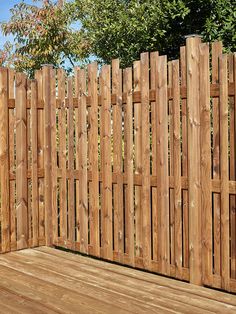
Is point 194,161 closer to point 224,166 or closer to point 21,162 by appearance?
point 224,166

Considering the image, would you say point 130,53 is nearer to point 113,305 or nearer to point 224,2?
point 224,2

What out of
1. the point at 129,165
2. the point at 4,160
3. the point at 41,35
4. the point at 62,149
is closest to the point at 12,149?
the point at 4,160

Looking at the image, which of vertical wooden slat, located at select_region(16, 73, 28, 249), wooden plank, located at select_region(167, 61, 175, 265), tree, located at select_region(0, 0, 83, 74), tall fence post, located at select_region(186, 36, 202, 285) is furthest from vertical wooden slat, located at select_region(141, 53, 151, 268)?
tree, located at select_region(0, 0, 83, 74)

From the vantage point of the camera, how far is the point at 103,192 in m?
5.25

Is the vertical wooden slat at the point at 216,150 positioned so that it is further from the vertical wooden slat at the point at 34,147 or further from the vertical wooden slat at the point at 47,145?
the vertical wooden slat at the point at 34,147

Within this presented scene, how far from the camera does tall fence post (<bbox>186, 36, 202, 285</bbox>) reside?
166 inches

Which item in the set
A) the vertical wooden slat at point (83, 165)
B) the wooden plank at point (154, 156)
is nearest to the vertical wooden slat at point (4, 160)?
the vertical wooden slat at point (83, 165)

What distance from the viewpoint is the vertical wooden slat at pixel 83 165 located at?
5539 mm

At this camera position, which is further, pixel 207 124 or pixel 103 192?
pixel 103 192

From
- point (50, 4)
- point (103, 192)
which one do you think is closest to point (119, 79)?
point (103, 192)

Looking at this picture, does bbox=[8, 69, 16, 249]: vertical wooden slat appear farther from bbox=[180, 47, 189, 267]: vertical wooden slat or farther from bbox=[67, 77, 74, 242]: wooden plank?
bbox=[180, 47, 189, 267]: vertical wooden slat

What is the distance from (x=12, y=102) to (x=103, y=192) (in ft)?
5.60

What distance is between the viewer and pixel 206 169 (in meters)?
4.13

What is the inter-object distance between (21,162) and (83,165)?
0.93 m
